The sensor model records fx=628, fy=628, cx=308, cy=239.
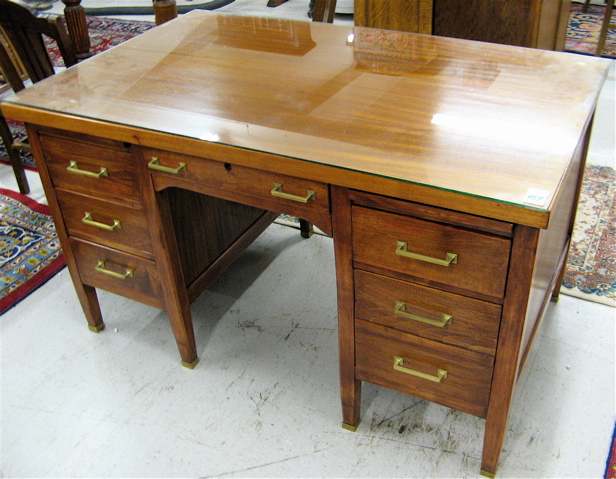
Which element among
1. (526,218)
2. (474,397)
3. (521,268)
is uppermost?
(526,218)

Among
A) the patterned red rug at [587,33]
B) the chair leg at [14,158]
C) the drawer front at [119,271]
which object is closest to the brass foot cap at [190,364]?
the drawer front at [119,271]

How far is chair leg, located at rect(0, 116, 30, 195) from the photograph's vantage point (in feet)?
9.03

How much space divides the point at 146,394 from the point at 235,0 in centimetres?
446

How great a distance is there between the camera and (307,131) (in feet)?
4.65

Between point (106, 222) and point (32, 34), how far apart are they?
96 cm

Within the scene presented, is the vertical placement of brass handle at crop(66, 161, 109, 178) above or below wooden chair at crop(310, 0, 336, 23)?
below

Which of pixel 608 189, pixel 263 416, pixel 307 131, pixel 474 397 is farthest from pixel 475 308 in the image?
pixel 608 189

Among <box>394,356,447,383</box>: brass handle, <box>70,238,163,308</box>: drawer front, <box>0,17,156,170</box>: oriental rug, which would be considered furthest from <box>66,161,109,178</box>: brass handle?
<box>0,17,156,170</box>: oriental rug

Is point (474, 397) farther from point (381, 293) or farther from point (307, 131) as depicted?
point (307, 131)

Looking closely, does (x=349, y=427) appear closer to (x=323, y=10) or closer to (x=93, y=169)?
(x=93, y=169)

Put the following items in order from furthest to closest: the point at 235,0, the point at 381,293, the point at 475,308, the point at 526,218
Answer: the point at 235,0 < the point at 381,293 < the point at 475,308 < the point at 526,218

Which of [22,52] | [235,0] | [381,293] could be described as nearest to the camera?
[381,293]

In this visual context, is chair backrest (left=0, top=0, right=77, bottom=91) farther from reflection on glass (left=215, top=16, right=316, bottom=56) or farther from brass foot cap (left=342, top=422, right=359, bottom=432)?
brass foot cap (left=342, top=422, right=359, bottom=432)

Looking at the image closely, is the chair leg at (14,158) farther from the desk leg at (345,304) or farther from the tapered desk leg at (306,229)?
the desk leg at (345,304)
